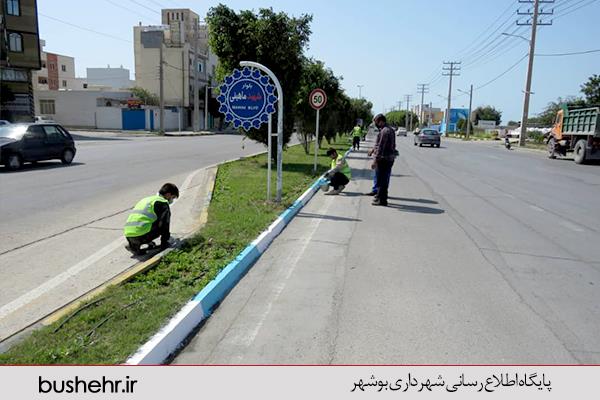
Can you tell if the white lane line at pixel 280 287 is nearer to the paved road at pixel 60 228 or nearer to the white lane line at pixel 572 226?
the paved road at pixel 60 228

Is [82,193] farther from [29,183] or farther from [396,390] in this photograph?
[396,390]

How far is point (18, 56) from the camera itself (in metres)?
38.7

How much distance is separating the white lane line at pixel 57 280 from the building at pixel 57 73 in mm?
84492

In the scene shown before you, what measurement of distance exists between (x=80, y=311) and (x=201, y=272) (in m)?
1.43

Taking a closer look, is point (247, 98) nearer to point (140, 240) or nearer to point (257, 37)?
point (140, 240)

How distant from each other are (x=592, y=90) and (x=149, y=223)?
53.1 meters

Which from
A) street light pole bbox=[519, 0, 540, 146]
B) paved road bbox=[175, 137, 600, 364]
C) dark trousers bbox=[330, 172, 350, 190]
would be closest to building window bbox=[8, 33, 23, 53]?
dark trousers bbox=[330, 172, 350, 190]

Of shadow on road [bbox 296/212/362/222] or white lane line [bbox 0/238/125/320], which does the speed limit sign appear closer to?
shadow on road [bbox 296/212/362/222]

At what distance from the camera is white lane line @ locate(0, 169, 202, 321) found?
4.48 m

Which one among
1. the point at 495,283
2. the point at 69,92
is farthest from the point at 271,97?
the point at 69,92

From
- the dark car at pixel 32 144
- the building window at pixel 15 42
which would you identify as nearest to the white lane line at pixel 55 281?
the dark car at pixel 32 144

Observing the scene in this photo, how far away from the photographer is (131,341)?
11.9 ft

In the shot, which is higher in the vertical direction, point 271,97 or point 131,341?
point 271,97

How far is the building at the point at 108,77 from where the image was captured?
310ft
